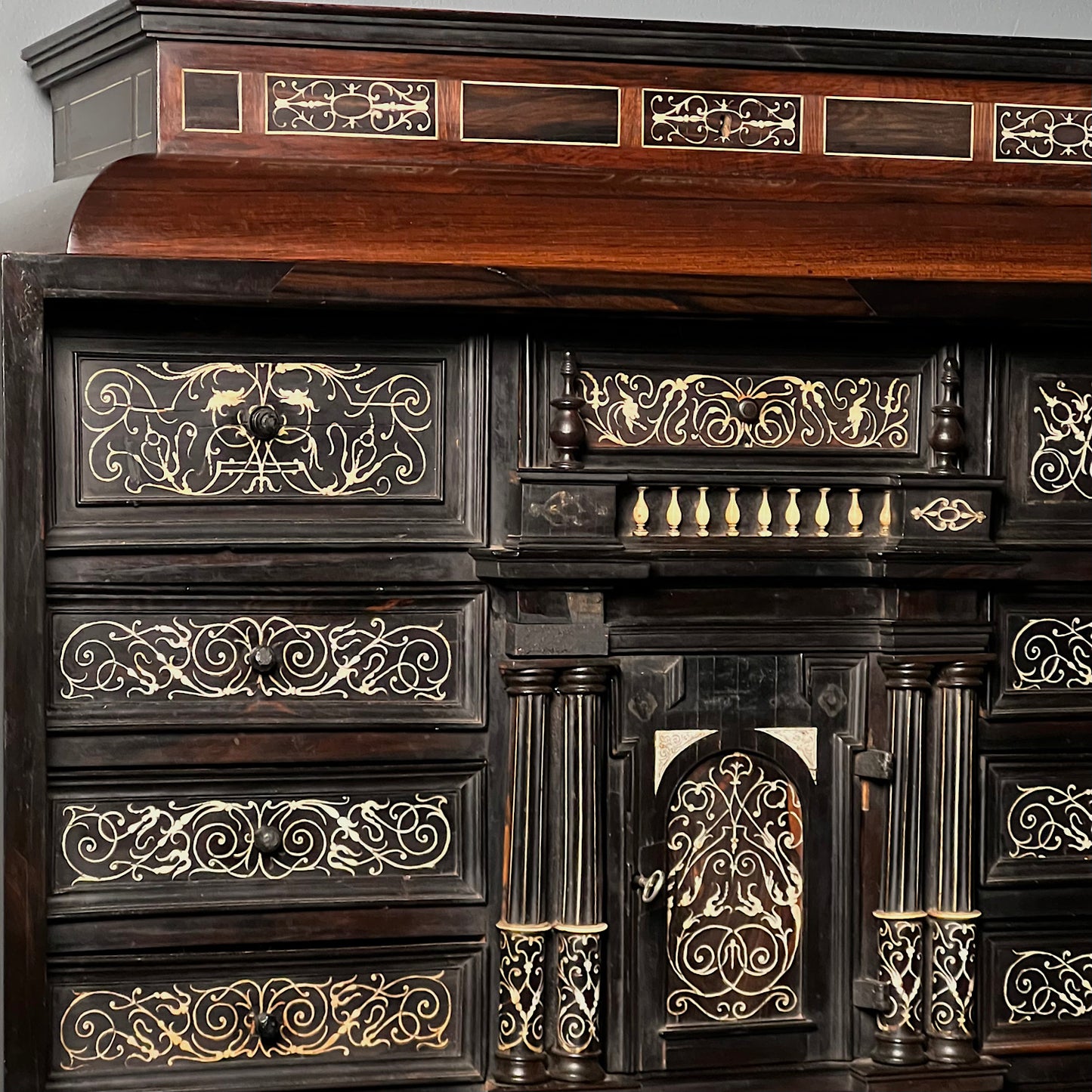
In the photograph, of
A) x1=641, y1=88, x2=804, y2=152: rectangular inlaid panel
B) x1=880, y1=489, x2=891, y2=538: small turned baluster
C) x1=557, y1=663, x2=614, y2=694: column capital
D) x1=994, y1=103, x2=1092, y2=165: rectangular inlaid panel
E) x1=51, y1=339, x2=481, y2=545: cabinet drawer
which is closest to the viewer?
x1=51, y1=339, x2=481, y2=545: cabinet drawer

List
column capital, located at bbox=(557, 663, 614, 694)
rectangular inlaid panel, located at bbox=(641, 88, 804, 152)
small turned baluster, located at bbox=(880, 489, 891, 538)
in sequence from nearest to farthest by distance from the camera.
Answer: column capital, located at bbox=(557, 663, 614, 694) < small turned baluster, located at bbox=(880, 489, 891, 538) < rectangular inlaid panel, located at bbox=(641, 88, 804, 152)

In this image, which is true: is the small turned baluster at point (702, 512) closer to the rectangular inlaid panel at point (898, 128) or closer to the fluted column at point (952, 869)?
the fluted column at point (952, 869)

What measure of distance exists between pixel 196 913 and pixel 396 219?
1.00m

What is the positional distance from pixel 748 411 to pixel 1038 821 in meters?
0.77

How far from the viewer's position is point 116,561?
2.32 metres

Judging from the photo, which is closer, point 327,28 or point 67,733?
point 67,733

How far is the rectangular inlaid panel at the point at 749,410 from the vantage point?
2.44 m

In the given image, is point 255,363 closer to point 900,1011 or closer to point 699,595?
point 699,595

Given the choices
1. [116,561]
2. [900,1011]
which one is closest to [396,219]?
[116,561]

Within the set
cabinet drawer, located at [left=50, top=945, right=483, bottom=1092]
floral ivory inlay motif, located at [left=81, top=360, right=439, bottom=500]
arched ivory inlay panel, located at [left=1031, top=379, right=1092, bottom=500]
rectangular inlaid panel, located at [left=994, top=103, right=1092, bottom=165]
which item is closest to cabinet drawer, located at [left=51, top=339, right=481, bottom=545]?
floral ivory inlay motif, located at [left=81, top=360, right=439, bottom=500]

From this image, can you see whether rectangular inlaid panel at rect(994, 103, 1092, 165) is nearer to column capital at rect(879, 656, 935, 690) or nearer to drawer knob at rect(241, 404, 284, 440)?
column capital at rect(879, 656, 935, 690)

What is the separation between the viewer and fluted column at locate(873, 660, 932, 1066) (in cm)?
250

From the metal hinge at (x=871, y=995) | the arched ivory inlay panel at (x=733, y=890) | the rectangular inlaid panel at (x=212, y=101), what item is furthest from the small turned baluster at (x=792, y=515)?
the rectangular inlaid panel at (x=212, y=101)

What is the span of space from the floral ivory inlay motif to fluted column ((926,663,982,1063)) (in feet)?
2.75
